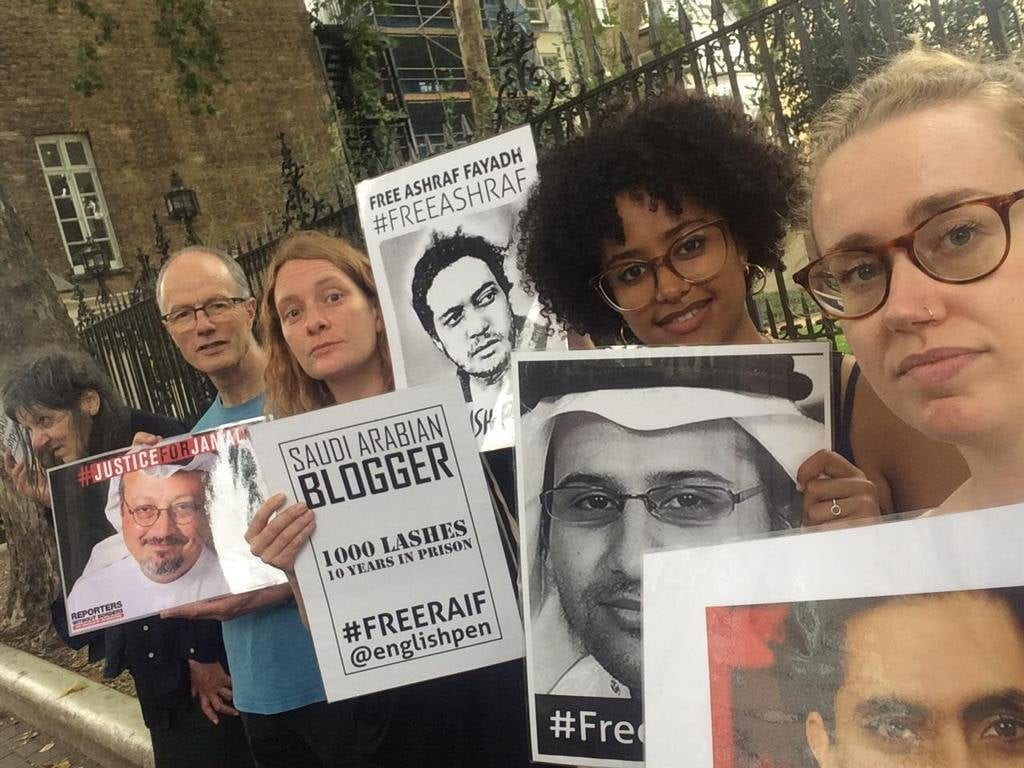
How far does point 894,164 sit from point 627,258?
0.47 metres

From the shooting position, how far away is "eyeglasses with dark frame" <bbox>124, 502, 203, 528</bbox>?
173cm

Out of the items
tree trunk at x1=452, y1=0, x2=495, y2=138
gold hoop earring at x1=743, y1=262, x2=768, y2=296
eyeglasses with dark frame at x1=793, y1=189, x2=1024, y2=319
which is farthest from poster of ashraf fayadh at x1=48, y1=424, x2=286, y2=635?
tree trunk at x1=452, y1=0, x2=495, y2=138

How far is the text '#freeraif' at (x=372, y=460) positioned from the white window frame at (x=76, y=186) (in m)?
13.4

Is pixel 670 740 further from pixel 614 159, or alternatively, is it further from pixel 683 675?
pixel 614 159

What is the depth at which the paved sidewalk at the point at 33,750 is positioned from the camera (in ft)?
12.8

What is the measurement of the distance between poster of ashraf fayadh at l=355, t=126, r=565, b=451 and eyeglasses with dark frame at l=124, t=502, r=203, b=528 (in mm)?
562

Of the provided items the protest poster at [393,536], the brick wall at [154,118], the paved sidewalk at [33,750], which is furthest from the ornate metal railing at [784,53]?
the brick wall at [154,118]

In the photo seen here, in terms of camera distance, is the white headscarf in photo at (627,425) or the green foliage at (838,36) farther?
the green foliage at (838,36)

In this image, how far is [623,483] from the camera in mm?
1006

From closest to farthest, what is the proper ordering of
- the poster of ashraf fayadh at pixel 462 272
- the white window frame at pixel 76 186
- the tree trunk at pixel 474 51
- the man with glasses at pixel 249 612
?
the poster of ashraf fayadh at pixel 462 272 < the man with glasses at pixel 249 612 < the tree trunk at pixel 474 51 < the white window frame at pixel 76 186

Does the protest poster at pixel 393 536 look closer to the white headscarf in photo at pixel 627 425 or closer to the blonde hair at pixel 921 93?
the white headscarf in photo at pixel 627 425

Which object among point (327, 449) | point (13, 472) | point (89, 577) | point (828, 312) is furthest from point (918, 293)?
point (13, 472)

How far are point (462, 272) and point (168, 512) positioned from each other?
2.78 ft

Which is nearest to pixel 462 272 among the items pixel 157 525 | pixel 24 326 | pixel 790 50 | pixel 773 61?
pixel 157 525
